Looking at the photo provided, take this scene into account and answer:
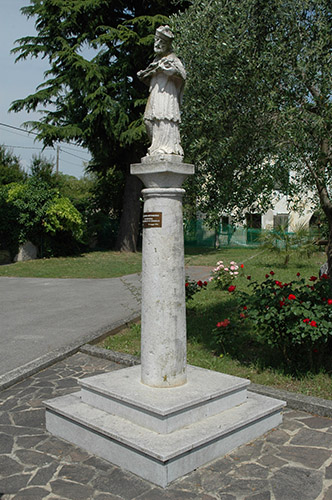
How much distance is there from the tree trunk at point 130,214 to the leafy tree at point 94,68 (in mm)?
1622

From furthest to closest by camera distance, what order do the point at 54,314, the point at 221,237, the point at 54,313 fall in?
the point at 221,237 → the point at 54,313 → the point at 54,314

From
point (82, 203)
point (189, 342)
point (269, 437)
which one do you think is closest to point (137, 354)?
point (189, 342)

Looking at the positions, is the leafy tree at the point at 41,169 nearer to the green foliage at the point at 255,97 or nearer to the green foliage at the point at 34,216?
the green foliage at the point at 34,216

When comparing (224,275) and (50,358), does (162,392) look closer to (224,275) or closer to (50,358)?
(50,358)

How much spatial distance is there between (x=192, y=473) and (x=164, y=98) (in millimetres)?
3314

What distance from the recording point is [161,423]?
3.88 metres

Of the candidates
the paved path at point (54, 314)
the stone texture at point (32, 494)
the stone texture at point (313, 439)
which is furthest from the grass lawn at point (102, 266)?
the stone texture at point (32, 494)

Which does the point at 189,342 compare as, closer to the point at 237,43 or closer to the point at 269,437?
the point at 269,437

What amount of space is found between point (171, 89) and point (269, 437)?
134 inches

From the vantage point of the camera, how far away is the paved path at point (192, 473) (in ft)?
11.4

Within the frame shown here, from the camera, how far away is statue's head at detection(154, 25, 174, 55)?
443cm

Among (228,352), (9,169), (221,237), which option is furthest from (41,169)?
(228,352)

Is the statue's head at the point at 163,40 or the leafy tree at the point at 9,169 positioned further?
the leafy tree at the point at 9,169

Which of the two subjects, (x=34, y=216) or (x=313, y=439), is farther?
(x=34, y=216)
